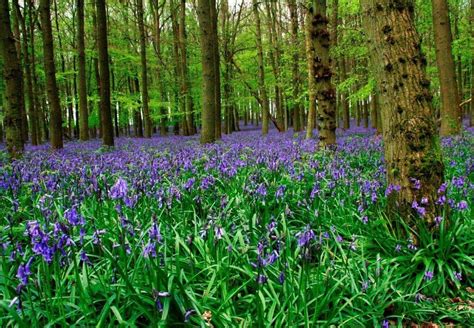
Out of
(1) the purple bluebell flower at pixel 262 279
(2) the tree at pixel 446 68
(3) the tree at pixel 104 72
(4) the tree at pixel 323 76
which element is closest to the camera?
(1) the purple bluebell flower at pixel 262 279

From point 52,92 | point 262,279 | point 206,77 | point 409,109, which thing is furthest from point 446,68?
point 52,92

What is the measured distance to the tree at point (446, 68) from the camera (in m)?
11.2

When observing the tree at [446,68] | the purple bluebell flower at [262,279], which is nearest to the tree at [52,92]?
the purple bluebell flower at [262,279]

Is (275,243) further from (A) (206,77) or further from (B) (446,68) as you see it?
(B) (446,68)

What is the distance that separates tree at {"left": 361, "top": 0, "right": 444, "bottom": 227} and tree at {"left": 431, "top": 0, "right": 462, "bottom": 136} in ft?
30.4

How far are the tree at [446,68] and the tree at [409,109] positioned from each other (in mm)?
9275

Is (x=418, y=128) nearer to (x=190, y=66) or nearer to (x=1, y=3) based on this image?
(x=1, y=3)

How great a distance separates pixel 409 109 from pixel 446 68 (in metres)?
10.0

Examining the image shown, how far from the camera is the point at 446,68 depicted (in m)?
11.5

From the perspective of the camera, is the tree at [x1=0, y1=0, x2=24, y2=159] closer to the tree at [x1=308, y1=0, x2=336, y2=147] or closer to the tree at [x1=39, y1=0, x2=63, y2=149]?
the tree at [x1=39, y1=0, x2=63, y2=149]

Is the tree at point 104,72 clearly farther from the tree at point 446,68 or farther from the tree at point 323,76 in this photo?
the tree at point 446,68

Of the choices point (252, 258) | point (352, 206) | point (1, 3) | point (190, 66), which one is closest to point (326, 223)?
point (352, 206)

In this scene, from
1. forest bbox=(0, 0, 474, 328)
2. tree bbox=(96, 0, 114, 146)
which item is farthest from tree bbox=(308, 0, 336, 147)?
tree bbox=(96, 0, 114, 146)

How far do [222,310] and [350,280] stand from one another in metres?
1.02
